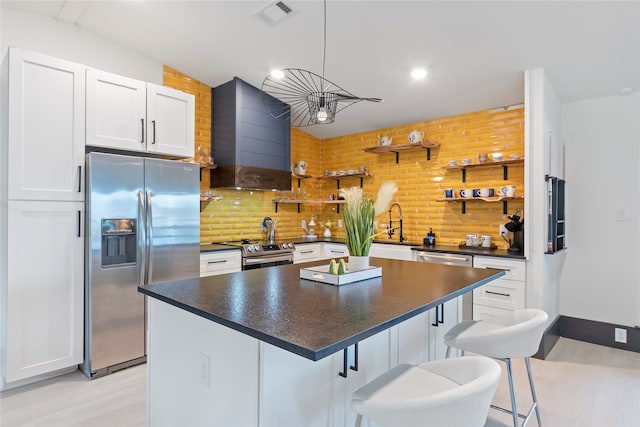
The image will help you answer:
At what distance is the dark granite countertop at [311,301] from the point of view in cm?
108

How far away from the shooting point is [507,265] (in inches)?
132

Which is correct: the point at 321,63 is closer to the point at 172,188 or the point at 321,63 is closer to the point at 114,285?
the point at 172,188

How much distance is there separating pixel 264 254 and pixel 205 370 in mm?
2585

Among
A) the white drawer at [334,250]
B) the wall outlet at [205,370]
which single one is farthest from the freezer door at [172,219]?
the white drawer at [334,250]

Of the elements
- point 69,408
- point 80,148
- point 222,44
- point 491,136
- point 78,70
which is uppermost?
point 222,44

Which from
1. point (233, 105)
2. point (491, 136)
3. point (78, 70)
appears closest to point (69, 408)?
point (78, 70)

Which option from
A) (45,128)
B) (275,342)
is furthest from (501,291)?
(45,128)

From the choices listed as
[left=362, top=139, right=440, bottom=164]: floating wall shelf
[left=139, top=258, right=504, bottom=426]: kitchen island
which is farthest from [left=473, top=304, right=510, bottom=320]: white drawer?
[left=362, top=139, right=440, bottom=164]: floating wall shelf

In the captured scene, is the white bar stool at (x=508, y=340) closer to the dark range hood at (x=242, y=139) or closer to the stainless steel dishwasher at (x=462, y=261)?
the stainless steel dishwasher at (x=462, y=261)

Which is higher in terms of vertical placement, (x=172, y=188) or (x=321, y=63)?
(x=321, y=63)

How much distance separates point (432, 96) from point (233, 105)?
2.22 meters

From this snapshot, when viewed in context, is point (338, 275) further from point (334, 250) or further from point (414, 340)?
point (334, 250)

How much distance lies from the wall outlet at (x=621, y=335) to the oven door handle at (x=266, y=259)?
11.2 ft

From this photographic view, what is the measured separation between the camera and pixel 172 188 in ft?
10.5
